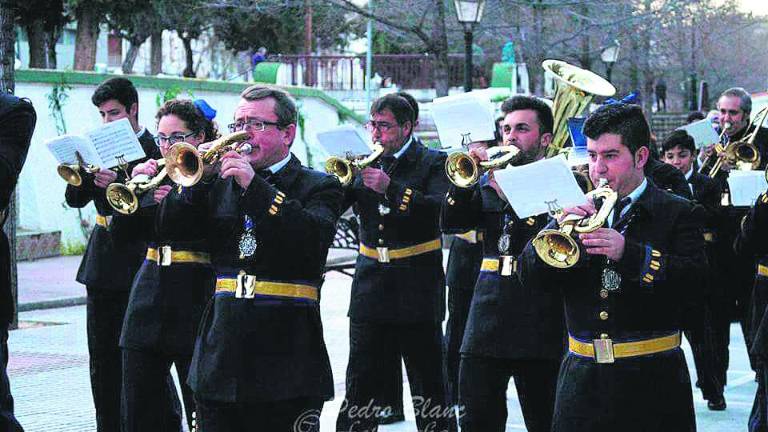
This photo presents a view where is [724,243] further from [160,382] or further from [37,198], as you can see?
[37,198]

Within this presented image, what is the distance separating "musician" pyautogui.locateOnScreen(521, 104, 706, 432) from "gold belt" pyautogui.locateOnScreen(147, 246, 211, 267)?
2.17 m

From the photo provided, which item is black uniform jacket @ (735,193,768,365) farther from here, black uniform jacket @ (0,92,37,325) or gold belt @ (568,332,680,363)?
black uniform jacket @ (0,92,37,325)

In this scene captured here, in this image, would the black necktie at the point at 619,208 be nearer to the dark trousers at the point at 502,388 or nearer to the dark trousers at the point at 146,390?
the dark trousers at the point at 502,388

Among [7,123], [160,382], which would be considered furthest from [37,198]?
[7,123]

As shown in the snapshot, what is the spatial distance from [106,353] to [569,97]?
9.56ft

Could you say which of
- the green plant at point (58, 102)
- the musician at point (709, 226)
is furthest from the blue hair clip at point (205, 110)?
the green plant at point (58, 102)

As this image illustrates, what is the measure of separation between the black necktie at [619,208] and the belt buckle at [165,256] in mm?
2495

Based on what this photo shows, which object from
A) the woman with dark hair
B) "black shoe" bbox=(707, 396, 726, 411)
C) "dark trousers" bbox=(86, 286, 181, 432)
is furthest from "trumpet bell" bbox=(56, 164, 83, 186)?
"black shoe" bbox=(707, 396, 726, 411)

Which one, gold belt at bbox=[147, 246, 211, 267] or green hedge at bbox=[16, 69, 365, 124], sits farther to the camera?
green hedge at bbox=[16, 69, 365, 124]

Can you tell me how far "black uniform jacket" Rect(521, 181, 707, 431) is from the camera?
17.5ft

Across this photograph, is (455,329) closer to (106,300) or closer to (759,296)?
(759,296)

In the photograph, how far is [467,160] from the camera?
7.19 meters

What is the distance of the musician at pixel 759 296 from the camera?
23.2 ft

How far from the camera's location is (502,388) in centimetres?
700
